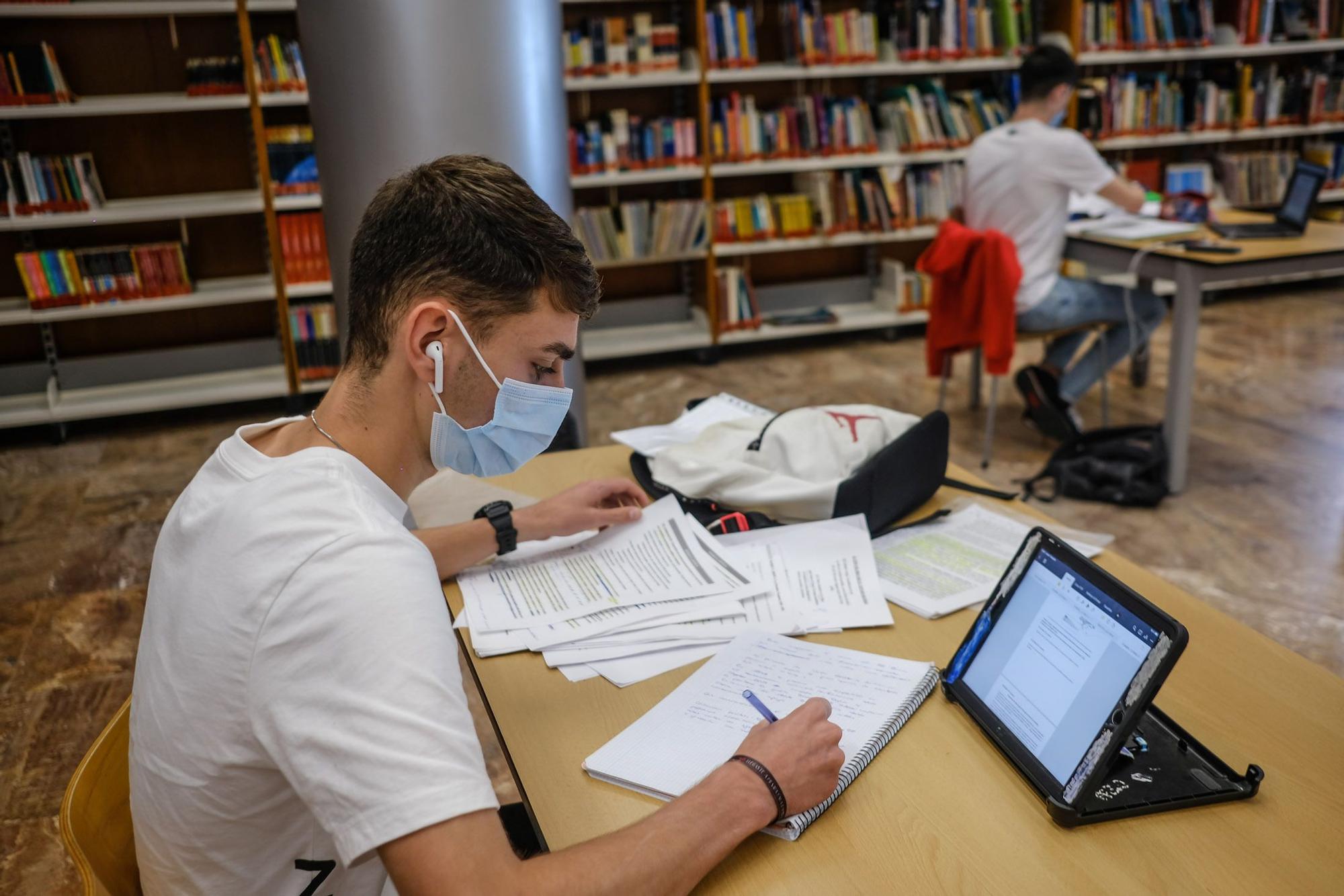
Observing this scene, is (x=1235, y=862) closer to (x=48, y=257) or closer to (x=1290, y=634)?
(x=1290, y=634)

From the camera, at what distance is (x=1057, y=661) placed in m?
0.96

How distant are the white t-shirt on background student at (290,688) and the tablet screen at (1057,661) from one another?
1.62 feet

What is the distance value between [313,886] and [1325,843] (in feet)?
2.83

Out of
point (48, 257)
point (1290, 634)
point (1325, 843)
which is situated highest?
point (48, 257)

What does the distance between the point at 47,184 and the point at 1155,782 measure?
460 cm

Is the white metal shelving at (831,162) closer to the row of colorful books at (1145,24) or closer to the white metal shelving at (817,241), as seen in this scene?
the white metal shelving at (817,241)

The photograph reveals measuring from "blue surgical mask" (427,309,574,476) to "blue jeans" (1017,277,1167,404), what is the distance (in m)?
3.02

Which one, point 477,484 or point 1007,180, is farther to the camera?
point 1007,180

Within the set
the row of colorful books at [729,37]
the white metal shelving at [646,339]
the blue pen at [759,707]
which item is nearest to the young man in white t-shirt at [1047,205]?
the row of colorful books at [729,37]

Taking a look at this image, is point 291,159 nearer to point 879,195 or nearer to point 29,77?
point 29,77

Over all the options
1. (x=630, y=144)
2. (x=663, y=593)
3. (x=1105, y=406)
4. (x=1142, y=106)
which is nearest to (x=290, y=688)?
(x=663, y=593)

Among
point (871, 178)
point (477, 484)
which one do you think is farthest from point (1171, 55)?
point (477, 484)

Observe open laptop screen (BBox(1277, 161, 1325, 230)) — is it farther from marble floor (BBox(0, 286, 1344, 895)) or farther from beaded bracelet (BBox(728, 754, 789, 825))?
beaded bracelet (BBox(728, 754, 789, 825))

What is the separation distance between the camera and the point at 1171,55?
217 inches
